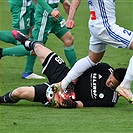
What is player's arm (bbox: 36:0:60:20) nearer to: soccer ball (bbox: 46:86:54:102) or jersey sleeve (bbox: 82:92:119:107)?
soccer ball (bbox: 46:86:54:102)

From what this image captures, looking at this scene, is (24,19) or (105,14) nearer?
(105,14)

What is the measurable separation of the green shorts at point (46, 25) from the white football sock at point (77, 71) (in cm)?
197

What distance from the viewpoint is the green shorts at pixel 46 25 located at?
35.5 ft

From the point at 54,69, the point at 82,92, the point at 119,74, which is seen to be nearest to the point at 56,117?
the point at 82,92

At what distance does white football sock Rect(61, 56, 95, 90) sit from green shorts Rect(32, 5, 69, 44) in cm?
197

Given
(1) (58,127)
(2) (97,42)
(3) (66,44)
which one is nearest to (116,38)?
(2) (97,42)

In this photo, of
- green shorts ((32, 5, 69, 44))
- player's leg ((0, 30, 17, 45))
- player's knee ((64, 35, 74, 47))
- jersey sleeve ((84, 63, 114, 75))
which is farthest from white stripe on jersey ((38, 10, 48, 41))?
jersey sleeve ((84, 63, 114, 75))

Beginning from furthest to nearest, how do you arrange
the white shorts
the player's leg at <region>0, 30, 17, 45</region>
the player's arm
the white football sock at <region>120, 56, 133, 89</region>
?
1. the player's leg at <region>0, 30, 17, 45</region>
2. the player's arm
3. the white shorts
4. the white football sock at <region>120, 56, 133, 89</region>

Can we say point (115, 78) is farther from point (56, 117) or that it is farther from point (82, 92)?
point (56, 117)

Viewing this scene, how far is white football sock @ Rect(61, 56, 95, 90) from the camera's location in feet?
28.8

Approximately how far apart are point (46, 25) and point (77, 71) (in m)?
2.18

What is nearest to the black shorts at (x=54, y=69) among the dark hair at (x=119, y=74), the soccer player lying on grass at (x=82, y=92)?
the soccer player lying on grass at (x=82, y=92)

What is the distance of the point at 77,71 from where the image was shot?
883 centimetres

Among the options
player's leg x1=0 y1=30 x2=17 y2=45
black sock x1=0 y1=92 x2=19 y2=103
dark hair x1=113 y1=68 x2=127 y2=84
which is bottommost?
player's leg x1=0 y1=30 x2=17 y2=45
